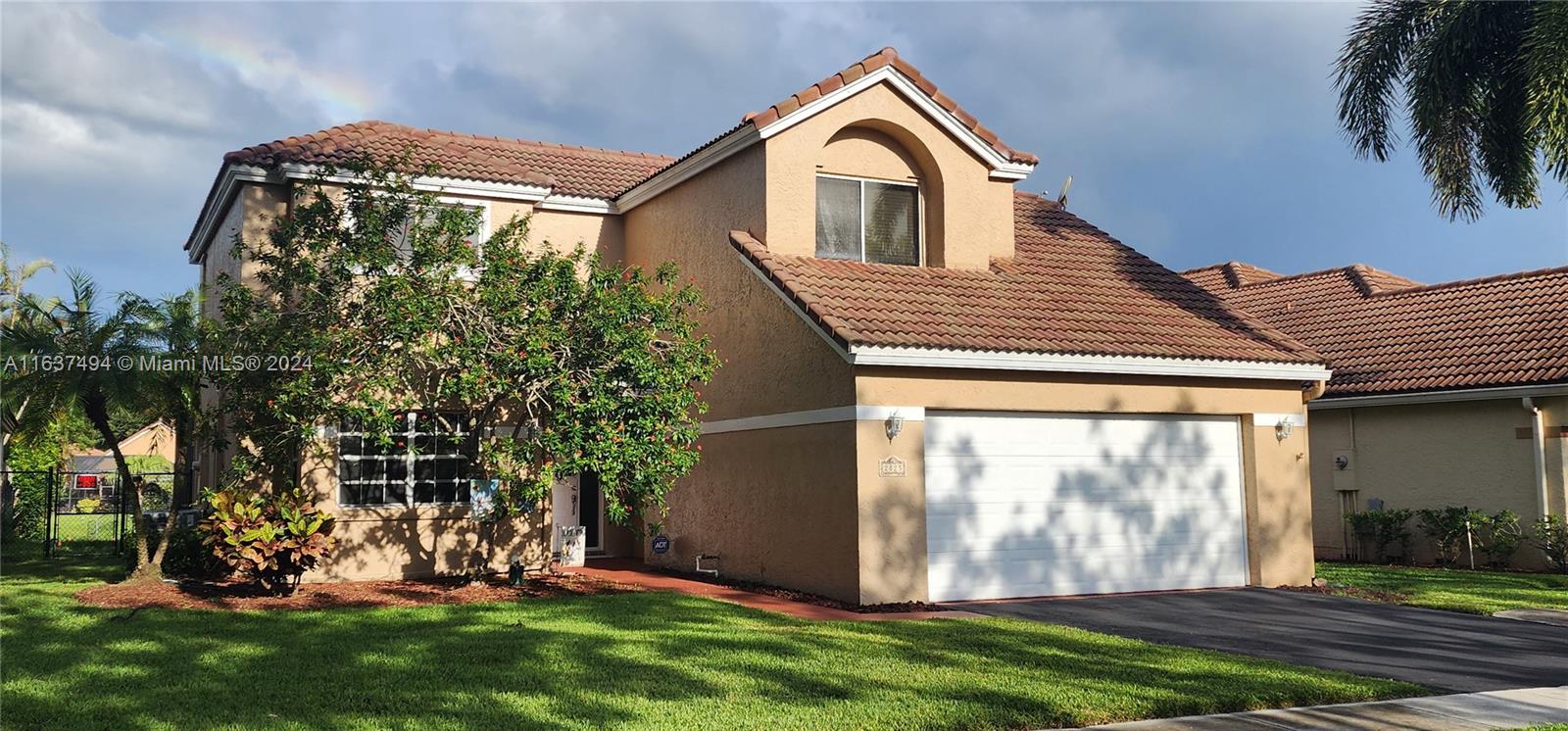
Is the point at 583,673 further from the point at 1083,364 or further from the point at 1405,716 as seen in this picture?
the point at 1083,364

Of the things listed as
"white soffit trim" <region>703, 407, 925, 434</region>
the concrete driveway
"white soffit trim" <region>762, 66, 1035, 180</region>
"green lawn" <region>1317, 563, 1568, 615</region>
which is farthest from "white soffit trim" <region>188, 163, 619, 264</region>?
"green lawn" <region>1317, 563, 1568, 615</region>

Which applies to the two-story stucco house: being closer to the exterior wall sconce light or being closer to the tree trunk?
the exterior wall sconce light

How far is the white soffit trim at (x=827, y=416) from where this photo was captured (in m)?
13.2

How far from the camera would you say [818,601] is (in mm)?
13672

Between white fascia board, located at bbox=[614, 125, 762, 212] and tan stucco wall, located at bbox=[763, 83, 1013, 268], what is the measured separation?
1.44 feet

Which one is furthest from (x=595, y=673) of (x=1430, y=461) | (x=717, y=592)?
(x=1430, y=461)

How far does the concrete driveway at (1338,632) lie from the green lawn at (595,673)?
848 mm

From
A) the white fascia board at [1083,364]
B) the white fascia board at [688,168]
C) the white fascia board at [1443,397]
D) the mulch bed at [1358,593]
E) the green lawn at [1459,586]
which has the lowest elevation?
the green lawn at [1459,586]

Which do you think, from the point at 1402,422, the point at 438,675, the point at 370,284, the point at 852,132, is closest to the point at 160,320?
the point at 370,284

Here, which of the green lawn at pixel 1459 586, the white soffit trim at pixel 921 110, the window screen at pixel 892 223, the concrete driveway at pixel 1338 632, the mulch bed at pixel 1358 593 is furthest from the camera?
the window screen at pixel 892 223

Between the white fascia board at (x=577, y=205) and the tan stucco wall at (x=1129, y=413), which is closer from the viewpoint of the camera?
the tan stucco wall at (x=1129, y=413)

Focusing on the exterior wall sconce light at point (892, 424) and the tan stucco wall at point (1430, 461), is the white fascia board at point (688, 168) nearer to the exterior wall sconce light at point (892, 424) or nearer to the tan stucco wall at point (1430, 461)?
the exterior wall sconce light at point (892, 424)

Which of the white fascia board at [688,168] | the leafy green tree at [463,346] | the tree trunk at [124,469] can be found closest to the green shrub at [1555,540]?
the leafy green tree at [463,346]

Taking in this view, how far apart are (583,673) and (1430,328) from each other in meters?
19.8
